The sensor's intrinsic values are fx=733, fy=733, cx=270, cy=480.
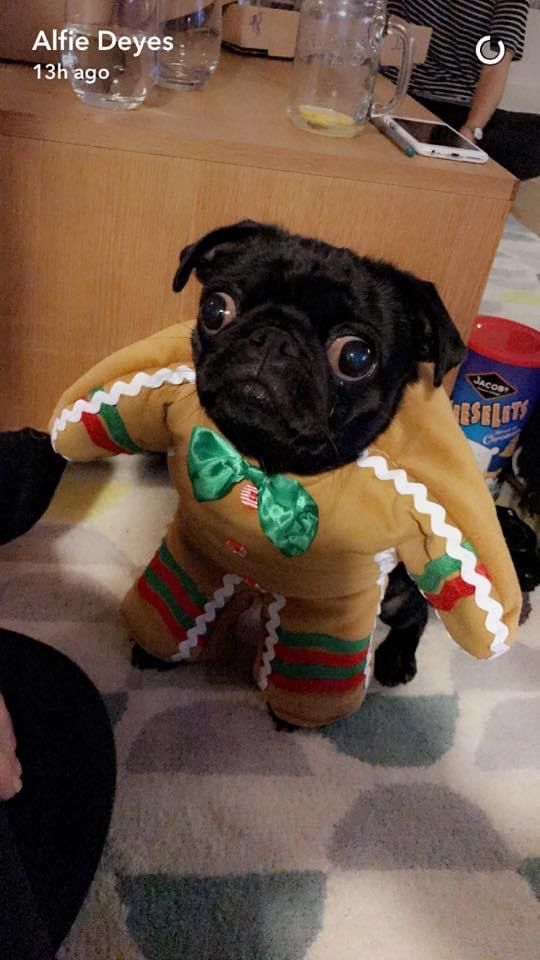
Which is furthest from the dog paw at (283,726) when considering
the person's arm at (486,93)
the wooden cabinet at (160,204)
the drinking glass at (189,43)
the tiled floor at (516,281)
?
the person's arm at (486,93)

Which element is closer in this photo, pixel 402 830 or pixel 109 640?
pixel 402 830

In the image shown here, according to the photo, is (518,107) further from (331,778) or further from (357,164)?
(331,778)

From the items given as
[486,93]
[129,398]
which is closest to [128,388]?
[129,398]

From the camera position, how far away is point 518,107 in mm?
2604

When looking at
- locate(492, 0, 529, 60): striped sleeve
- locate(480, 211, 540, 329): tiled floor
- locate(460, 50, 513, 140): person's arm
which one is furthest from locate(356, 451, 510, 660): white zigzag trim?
locate(492, 0, 529, 60): striped sleeve

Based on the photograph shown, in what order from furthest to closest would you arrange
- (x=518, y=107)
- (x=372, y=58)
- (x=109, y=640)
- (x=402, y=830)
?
(x=518, y=107) < (x=372, y=58) < (x=109, y=640) < (x=402, y=830)

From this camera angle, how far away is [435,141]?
2.88 feet

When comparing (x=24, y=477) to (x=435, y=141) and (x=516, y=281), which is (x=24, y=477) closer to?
(x=435, y=141)

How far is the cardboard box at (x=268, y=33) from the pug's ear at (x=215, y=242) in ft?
2.47

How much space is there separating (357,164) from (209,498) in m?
0.42

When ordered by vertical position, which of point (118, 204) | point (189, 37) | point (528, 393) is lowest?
point (528, 393)

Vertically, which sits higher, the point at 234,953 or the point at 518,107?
the point at 518,107

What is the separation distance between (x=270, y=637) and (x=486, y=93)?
4.97ft

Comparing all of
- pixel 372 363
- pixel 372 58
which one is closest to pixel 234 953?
pixel 372 363
